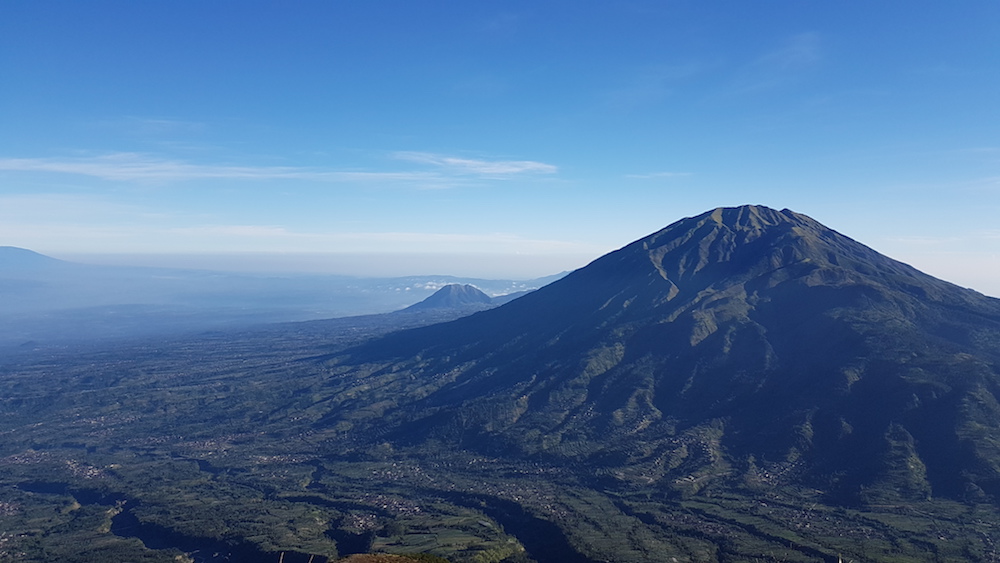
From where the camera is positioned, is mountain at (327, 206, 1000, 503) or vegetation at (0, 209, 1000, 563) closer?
vegetation at (0, 209, 1000, 563)

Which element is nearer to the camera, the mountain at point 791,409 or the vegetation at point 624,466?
the vegetation at point 624,466

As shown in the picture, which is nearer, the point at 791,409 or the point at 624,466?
the point at 624,466

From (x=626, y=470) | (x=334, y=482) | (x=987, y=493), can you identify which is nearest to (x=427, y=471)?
(x=334, y=482)

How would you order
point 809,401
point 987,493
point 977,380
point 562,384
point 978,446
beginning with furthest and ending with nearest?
point 562,384 < point 809,401 < point 977,380 < point 978,446 < point 987,493

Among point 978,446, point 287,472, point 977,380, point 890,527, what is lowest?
point 287,472

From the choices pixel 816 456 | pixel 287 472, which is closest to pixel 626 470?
pixel 816 456

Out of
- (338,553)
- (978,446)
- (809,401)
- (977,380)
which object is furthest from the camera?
(809,401)

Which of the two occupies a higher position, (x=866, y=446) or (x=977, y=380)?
(x=977, y=380)

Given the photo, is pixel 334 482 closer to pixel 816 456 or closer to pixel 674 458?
pixel 674 458

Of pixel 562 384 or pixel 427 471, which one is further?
pixel 562 384

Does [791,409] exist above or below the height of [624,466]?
above
